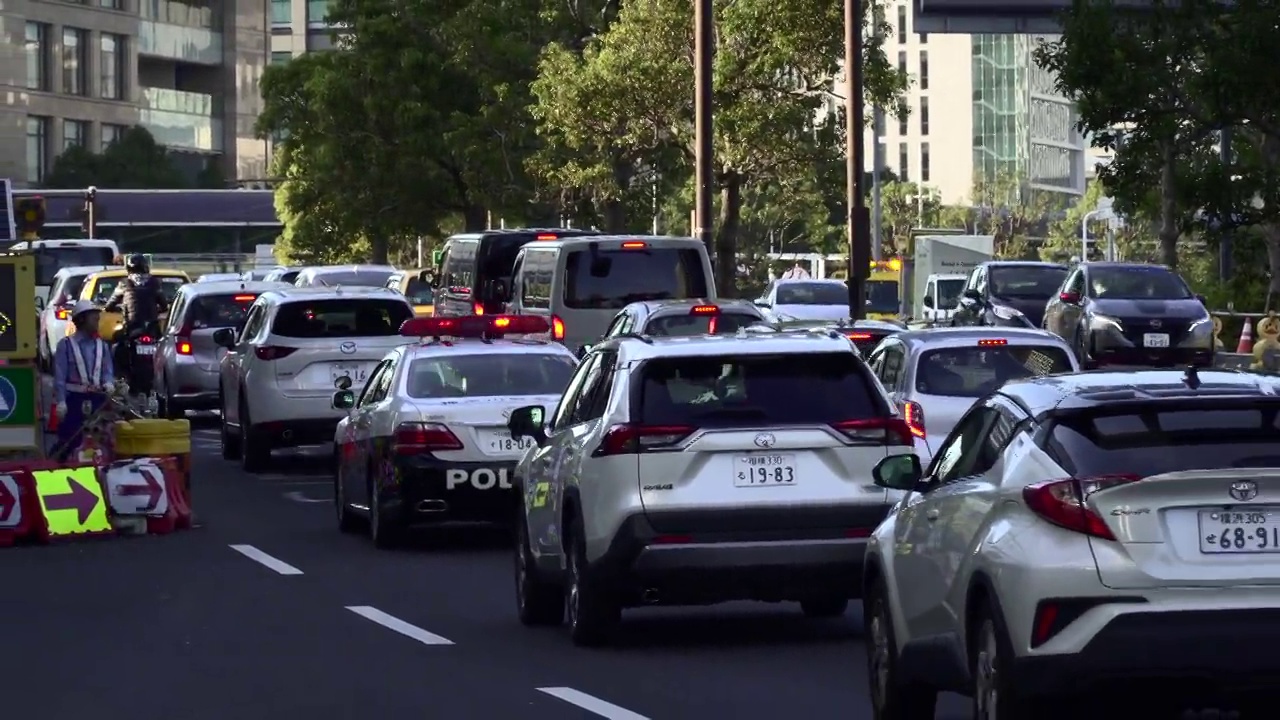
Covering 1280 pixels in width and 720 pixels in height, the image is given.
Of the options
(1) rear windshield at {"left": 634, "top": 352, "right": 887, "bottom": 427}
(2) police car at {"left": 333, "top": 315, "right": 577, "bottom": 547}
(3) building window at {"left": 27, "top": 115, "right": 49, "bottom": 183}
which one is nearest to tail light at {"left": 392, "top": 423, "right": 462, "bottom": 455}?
(2) police car at {"left": 333, "top": 315, "right": 577, "bottom": 547}

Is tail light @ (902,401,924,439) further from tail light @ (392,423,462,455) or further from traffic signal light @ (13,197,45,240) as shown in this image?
traffic signal light @ (13,197,45,240)

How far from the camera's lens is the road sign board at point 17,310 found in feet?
72.4

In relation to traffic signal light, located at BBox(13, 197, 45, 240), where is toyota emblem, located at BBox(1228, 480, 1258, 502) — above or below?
below

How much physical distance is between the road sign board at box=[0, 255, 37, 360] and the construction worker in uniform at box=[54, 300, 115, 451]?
1150 mm

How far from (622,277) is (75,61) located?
7861cm

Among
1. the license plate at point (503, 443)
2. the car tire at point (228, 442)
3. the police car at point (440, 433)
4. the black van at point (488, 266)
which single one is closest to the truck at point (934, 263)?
the black van at point (488, 266)

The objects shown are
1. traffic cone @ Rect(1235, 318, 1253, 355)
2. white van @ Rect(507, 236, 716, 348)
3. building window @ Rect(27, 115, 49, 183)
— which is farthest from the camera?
building window @ Rect(27, 115, 49, 183)

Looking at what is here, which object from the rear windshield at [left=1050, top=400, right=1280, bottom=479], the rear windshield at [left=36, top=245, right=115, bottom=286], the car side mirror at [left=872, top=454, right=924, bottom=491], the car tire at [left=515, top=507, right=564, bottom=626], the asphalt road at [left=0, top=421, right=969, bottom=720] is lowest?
the asphalt road at [left=0, top=421, right=969, bottom=720]

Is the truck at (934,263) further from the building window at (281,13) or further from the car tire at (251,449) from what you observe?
the building window at (281,13)

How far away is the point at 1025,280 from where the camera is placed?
150 feet

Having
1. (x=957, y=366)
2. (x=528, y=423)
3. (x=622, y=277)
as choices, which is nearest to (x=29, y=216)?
(x=622, y=277)

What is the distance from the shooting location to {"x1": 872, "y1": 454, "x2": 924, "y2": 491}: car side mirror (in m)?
9.91

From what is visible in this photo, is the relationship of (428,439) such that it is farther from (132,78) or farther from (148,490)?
(132,78)

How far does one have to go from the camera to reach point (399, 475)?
18.6 meters
